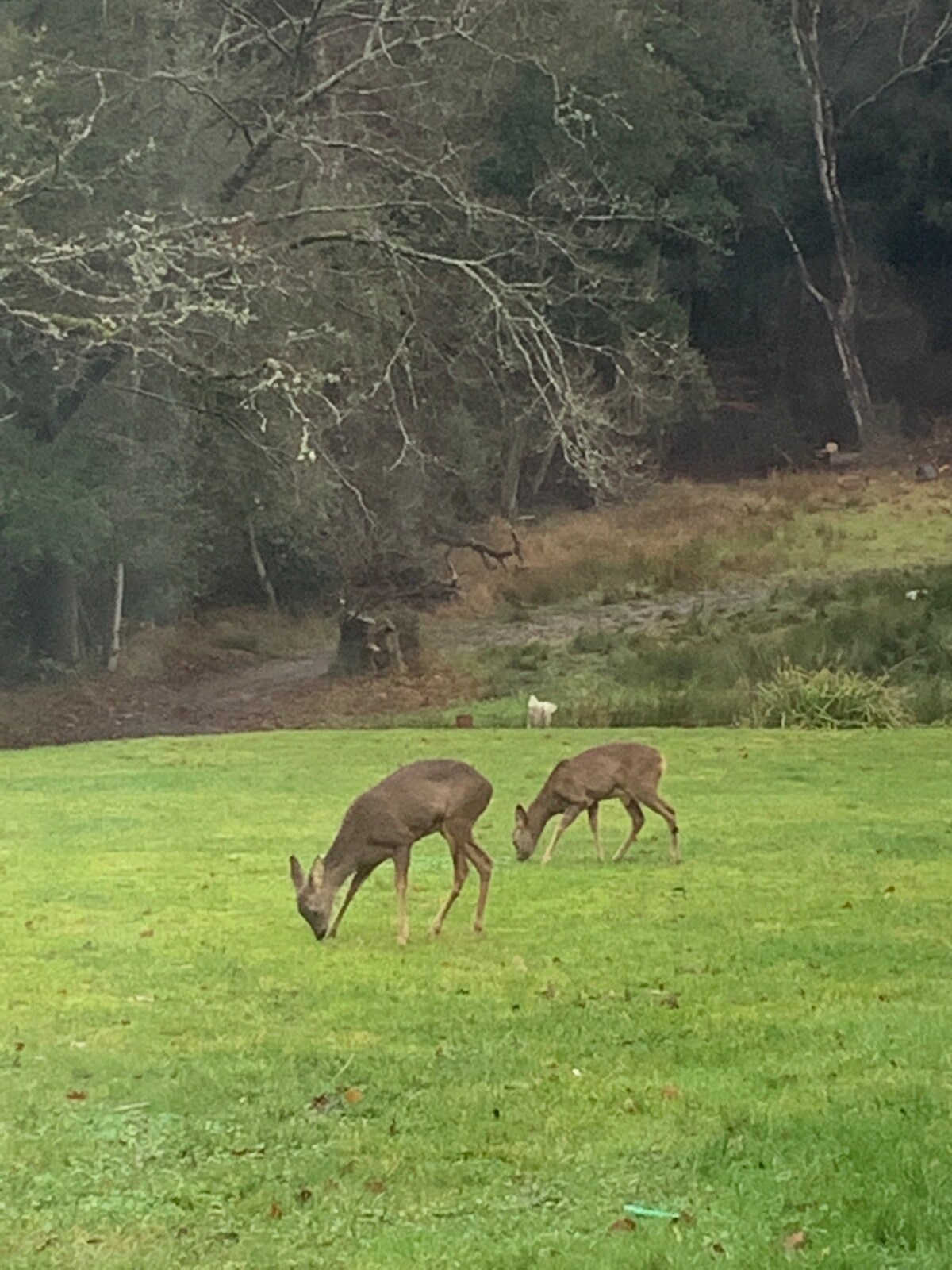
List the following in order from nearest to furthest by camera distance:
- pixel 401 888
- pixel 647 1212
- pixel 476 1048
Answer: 1. pixel 647 1212
2. pixel 476 1048
3. pixel 401 888

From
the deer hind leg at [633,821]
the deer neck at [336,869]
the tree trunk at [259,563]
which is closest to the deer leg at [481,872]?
the deer neck at [336,869]

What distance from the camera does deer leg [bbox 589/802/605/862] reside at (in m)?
6.61

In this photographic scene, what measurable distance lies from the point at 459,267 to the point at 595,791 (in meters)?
4.71

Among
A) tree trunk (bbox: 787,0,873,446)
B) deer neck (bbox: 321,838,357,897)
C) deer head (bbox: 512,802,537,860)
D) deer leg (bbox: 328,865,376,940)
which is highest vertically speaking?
tree trunk (bbox: 787,0,873,446)

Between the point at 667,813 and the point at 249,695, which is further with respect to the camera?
the point at 249,695

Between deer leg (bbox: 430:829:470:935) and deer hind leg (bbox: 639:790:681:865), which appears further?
deer hind leg (bbox: 639:790:681:865)

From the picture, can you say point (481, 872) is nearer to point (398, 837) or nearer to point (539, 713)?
point (398, 837)

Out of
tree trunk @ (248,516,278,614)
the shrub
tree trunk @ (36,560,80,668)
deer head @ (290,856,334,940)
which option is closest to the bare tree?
the shrub

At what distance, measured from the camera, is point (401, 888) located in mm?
5160

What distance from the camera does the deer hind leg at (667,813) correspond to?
21.2ft

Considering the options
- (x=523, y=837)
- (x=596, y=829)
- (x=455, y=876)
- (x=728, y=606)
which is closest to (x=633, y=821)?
(x=596, y=829)

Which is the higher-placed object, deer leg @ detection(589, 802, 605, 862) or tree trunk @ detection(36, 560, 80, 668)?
tree trunk @ detection(36, 560, 80, 668)

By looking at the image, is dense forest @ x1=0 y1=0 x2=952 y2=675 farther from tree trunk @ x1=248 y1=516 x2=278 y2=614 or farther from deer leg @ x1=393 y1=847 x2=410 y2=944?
deer leg @ x1=393 y1=847 x2=410 y2=944

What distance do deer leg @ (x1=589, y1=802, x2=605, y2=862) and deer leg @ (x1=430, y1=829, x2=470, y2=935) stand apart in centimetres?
128
